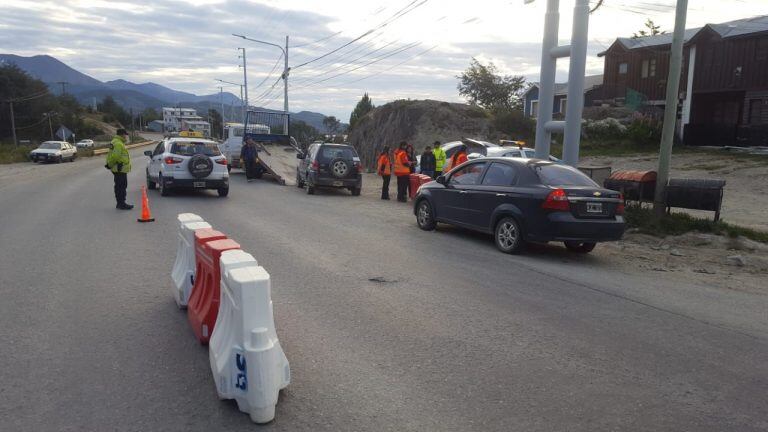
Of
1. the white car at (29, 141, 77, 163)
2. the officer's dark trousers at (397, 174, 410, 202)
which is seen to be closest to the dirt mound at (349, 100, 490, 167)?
the officer's dark trousers at (397, 174, 410, 202)

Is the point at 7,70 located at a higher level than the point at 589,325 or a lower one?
higher

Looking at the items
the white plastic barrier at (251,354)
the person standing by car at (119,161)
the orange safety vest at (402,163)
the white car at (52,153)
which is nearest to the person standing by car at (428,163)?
the orange safety vest at (402,163)

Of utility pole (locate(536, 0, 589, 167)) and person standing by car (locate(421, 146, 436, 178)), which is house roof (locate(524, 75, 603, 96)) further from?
utility pole (locate(536, 0, 589, 167))

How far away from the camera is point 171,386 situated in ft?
13.5

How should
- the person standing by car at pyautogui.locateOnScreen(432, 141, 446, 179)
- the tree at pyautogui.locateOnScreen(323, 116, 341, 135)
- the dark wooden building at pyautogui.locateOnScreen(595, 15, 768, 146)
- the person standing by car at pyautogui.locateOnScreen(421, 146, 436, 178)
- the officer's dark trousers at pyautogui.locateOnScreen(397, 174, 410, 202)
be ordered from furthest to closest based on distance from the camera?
the tree at pyautogui.locateOnScreen(323, 116, 341, 135)
the dark wooden building at pyautogui.locateOnScreen(595, 15, 768, 146)
the person standing by car at pyautogui.locateOnScreen(421, 146, 436, 178)
the person standing by car at pyautogui.locateOnScreen(432, 141, 446, 179)
the officer's dark trousers at pyautogui.locateOnScreen(397, 174, 410, 202)

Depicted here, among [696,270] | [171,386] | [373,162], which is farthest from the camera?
[373,162]

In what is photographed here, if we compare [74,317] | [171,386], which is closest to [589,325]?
[171,386]

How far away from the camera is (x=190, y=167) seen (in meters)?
16.5

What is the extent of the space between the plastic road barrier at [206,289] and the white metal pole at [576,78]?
30.3 feet

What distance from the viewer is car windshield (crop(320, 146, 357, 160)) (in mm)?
18828

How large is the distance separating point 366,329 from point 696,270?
19.7 feet

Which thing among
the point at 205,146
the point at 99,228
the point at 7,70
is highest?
the point at 7,70

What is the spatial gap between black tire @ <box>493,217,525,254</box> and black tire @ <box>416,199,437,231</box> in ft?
6.91

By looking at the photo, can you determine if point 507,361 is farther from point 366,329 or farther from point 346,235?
point 346,235
